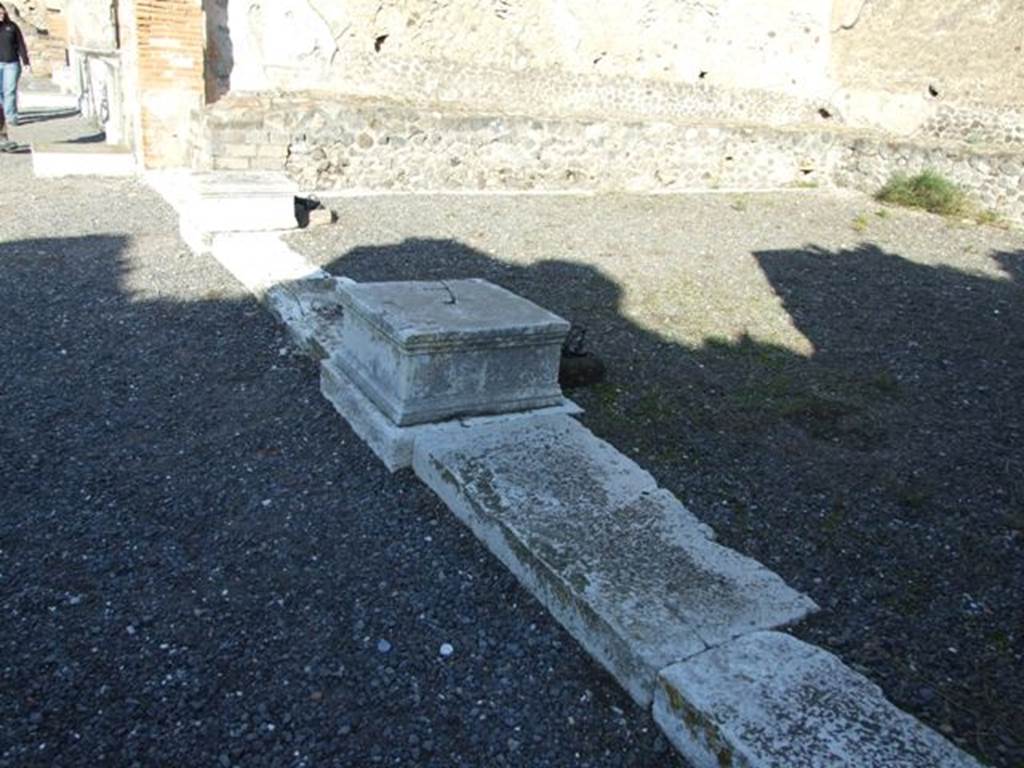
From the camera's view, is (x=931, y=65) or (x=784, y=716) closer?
(x=784, y=716)

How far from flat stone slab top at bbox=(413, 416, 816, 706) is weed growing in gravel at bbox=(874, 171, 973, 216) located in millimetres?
9570

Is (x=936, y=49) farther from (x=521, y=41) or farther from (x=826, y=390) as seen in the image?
(x=826, y=390)

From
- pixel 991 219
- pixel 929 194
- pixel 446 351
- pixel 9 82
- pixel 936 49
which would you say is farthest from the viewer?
pixel 936 49

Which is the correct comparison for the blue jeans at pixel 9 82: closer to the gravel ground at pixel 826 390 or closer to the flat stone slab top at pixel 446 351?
the gravel ground at pixel 826 390

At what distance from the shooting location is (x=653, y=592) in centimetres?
236

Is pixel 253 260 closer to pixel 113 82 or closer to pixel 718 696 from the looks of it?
pixel 718 696

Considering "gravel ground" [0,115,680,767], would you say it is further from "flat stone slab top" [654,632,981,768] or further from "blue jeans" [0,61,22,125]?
"blue jeans" [0,61,22,125]

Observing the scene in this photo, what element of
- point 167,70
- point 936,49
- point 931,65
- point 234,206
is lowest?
point 234,206

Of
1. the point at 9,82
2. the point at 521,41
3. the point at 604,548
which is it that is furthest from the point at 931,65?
the point at 9,82

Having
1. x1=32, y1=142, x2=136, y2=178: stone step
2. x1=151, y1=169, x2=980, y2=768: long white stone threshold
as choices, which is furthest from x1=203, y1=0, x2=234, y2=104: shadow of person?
x1=151, y1=169, x2=980, y2=768: long white stone threshold

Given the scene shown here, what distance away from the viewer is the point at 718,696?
197cm

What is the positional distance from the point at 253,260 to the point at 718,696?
478cm

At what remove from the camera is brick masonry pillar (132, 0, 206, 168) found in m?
8.32

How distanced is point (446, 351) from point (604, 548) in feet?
3.67
